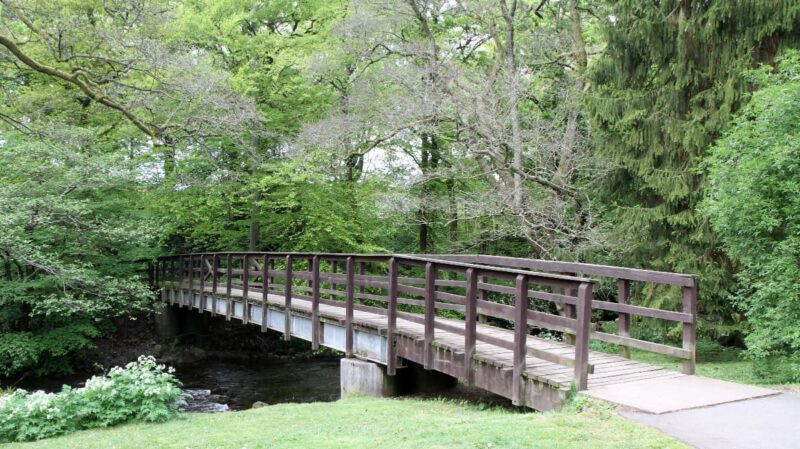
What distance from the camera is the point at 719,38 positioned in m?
9.34

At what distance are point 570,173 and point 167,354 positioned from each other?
13.1 m

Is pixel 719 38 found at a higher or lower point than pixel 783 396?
higher

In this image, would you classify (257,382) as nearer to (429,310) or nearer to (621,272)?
(429,310)

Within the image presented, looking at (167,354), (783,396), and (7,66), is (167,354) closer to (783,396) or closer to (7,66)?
(7,66)

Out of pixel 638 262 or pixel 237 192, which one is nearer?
pixel 638 262

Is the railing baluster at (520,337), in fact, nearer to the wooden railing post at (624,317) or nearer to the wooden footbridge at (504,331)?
the wooden footbridge at (504,331)

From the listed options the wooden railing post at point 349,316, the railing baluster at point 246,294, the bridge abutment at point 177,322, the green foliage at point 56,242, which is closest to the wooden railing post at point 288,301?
the railing baluster at point 246,294

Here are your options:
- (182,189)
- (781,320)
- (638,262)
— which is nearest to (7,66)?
(182,189)

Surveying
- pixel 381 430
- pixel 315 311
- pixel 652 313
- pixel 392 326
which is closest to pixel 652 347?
pixel 652 313

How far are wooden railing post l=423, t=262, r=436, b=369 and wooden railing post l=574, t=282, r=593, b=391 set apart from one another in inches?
90.2

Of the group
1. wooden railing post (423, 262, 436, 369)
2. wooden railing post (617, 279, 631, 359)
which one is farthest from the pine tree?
wooden railing post (423, 262, 436, 369)

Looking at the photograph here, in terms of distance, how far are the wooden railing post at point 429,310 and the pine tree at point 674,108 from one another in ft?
14.1

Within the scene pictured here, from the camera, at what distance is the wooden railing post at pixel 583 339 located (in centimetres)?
547

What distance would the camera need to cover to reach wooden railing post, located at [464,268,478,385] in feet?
22.0
